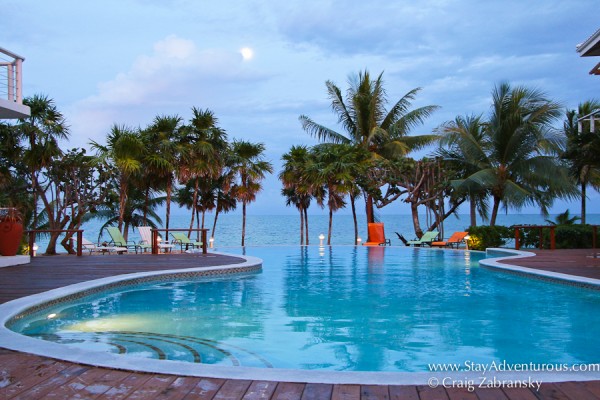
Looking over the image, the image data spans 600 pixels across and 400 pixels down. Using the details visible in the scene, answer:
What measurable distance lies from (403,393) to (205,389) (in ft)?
3.81

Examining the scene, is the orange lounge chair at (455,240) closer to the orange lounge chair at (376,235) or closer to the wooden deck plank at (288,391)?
the orange lounge chair at (376,235)

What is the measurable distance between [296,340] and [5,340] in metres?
3.13

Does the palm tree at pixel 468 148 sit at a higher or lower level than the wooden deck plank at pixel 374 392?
higher

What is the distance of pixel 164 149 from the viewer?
72.4 ft

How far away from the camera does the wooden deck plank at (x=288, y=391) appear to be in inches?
132

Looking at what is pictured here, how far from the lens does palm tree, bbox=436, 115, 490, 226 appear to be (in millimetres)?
23159

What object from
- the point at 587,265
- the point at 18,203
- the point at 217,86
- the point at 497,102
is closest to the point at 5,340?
the point at 587,265

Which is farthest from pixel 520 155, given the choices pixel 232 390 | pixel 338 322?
pixel 232 390

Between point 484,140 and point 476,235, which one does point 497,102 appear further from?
point 476,235

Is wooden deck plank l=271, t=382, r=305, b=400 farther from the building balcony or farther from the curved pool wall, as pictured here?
the building balcony

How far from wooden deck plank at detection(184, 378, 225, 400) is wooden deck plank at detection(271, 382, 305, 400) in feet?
1.17

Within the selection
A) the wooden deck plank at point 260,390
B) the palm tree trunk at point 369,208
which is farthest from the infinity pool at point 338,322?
the palm tree trunk at point 369,208

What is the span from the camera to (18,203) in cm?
2255

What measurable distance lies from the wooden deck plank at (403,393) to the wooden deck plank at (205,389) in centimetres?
103
